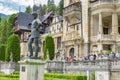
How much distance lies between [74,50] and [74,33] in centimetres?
270

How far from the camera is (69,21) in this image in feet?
162

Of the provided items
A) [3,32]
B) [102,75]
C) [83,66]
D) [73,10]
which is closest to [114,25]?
[73,10]

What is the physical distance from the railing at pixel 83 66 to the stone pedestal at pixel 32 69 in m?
9.70

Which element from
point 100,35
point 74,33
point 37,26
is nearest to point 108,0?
point 100,35

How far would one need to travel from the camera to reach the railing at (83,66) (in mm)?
26328

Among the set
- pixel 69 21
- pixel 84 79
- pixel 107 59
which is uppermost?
pixel 69 21

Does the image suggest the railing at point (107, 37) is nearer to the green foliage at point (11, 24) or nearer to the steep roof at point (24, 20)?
the steep roof at point (24, 20)

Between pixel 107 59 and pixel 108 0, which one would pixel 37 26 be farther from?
pixel 108 0

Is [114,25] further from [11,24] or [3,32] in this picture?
[11,24]

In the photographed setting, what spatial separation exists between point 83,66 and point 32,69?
1476cm

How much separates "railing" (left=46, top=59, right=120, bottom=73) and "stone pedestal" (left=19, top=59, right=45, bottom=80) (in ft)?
31.8

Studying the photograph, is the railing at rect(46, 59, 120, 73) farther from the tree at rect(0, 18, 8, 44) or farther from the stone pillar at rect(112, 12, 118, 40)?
the tree at rect(0, 18, 8, 44)

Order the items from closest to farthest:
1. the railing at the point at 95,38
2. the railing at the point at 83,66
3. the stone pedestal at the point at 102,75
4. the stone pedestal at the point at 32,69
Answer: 1. the stone pedestal at the point at 32,69
2. the stone pedestal at the point at 102,75
3. the railing at the point at 83,66
4. the railing at the point at 95,38

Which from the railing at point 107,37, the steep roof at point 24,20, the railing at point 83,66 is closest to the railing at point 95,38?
the railing at point 107,37
